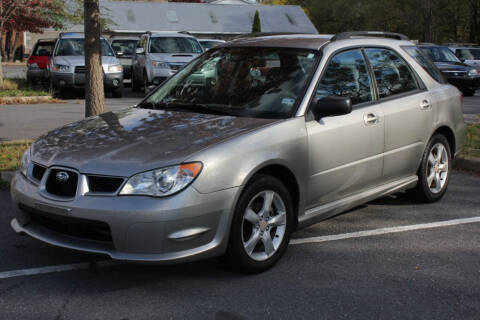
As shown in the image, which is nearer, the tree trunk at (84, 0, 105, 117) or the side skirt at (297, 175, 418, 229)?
the side skirt at (297, 175, 418, 229)

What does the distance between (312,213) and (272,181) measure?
0.65 meters

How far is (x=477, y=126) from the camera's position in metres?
11.4

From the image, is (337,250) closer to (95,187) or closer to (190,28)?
(95,187)

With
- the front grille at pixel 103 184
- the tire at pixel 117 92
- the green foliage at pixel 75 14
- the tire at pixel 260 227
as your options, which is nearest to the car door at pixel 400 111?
the tire at pixel 260 227

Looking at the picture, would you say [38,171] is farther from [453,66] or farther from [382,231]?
[453,66]

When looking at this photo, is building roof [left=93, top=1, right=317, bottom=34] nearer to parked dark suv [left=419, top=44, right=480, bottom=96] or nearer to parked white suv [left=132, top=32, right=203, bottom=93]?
parked dark suv [left=419, top=44, right=480, bottom=96]

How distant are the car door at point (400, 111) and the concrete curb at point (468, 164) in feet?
7.54

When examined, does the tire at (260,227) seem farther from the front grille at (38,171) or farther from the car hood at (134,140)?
the front grille at (38,171)

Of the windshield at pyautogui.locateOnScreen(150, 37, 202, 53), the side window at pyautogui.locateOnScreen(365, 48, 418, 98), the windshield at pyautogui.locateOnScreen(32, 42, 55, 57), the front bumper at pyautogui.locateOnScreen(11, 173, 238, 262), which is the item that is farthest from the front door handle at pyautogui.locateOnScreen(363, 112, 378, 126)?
the windshield at pyautogui.locateOnScreen(32, 42, 55, 57)

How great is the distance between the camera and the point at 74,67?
58.4ft

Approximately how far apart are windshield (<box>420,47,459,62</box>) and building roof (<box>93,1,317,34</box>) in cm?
3396

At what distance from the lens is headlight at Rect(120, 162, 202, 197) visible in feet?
12.8

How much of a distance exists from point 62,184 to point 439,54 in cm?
1942

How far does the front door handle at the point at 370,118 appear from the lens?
5.33 meters
